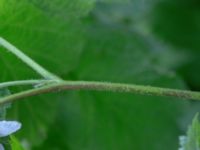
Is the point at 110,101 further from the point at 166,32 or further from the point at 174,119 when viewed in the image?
the point at 166,32

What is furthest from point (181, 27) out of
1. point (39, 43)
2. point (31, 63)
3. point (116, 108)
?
point (31, 63)

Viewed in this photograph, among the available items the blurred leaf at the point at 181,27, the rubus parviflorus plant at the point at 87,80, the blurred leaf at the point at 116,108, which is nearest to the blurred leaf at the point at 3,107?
the rubus parviflorus plant at the point at 87,80

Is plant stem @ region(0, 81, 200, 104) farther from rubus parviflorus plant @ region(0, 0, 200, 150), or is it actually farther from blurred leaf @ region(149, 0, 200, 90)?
blurred leaf @ region(149, 0, 200, 90)

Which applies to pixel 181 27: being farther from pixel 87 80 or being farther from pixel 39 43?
pixel 39 43

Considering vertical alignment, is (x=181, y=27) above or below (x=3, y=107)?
above

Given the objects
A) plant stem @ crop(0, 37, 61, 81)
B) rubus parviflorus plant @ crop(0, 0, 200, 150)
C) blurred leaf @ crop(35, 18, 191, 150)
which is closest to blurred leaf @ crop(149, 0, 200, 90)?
rubus parviflorus plant @ crop(0, 0, 200, 150)

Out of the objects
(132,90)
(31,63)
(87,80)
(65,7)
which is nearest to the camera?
(132,90)

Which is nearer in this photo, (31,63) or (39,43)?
(31,63)

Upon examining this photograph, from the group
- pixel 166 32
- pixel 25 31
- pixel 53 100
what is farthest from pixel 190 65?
pixel 25 31
